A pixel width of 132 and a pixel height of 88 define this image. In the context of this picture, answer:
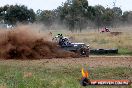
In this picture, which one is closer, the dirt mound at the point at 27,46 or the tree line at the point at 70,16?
the dirt mound at the point at 27,46

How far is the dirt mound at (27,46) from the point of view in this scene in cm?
2695

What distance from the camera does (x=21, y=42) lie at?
27219 millimetres

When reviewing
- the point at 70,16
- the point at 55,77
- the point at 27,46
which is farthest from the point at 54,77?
the point at 70,16

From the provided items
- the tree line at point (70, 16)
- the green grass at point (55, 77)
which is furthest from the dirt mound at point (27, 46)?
the tree line at point (70, 16)

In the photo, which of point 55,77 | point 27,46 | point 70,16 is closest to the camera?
point 55,77

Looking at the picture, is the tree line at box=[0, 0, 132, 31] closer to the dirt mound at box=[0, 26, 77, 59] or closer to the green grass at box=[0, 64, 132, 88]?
the dirt mound at box=[0, 26, 77, 59]

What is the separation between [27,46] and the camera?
88.8ft

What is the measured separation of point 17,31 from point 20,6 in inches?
1755

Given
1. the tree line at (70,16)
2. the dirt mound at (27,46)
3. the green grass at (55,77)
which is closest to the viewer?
the green grass at (55,77)

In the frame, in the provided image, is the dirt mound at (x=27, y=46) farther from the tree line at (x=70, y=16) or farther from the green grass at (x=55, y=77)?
the tree line at (x=70, y=16)

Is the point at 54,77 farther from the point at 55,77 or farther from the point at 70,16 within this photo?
the point at 70,16

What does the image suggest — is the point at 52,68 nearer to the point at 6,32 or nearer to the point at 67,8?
the point at 6,32

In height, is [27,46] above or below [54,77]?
above

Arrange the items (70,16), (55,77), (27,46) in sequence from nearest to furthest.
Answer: (55,77) < (27,46) < (70,16)
